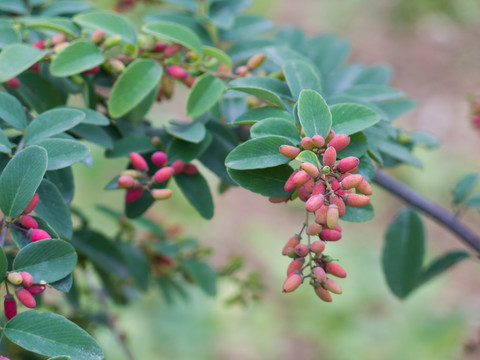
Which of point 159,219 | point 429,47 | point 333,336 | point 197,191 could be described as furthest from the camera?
point 429,47

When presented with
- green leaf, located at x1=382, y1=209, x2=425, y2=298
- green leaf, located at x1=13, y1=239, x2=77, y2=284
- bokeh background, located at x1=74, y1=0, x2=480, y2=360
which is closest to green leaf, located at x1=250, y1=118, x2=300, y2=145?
green leaf, located at x1=13, y1=239, x2=77, y2=284

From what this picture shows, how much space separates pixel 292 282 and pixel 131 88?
35 centimetres

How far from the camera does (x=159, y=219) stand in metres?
1.44

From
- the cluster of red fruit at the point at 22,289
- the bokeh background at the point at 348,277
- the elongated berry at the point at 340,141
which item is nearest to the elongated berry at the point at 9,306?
the cluster of red fruit at the point at 22,289

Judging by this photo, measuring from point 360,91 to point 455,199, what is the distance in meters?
Result: 0.35

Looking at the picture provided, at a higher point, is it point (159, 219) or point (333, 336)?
point (159, 219)

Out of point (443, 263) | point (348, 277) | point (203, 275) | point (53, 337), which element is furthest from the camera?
point (348, 277)

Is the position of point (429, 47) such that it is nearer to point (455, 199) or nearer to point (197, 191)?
point (455, 199)

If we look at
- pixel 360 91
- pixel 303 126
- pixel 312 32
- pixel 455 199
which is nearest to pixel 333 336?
pixel 455 199

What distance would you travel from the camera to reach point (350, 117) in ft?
2.06

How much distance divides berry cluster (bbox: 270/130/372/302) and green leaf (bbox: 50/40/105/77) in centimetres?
32

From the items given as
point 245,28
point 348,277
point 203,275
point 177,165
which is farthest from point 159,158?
point 348,277

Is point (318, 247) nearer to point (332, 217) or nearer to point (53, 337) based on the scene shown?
point (332, 217)

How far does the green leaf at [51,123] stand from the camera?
645 mm
